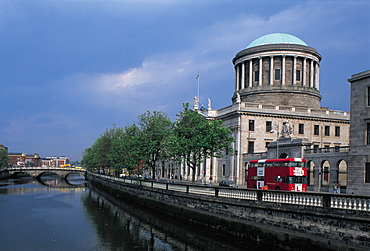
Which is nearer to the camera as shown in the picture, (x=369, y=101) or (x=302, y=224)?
(x=302, y=224)

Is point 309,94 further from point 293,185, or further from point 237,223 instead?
point 237,223

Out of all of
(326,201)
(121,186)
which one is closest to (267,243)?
(326,201)

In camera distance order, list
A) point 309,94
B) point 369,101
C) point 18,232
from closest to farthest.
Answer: point 18,232 < point 369,101 < point 309,94

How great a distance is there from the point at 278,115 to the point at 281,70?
672 inches

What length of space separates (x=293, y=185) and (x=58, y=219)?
80.2 feet

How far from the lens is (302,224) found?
19.8 metres

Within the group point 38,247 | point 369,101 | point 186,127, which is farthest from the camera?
point 186,127

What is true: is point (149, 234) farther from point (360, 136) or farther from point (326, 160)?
point (326, 160)

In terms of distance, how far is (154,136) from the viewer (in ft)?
187

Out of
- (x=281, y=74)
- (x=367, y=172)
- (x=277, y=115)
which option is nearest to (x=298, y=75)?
(x=281, y=74)

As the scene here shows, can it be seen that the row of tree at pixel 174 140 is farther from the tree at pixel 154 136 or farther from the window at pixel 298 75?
the window at pixel 298 75

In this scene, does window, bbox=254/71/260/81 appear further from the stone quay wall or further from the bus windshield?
the stone quay wall

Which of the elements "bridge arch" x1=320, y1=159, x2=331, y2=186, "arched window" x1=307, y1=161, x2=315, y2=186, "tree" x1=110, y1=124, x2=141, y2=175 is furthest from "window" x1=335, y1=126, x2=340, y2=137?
"tree" x1=110, y1=124, x2=141, y2=175

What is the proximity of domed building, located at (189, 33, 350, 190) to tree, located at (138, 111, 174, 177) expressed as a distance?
14.0m
